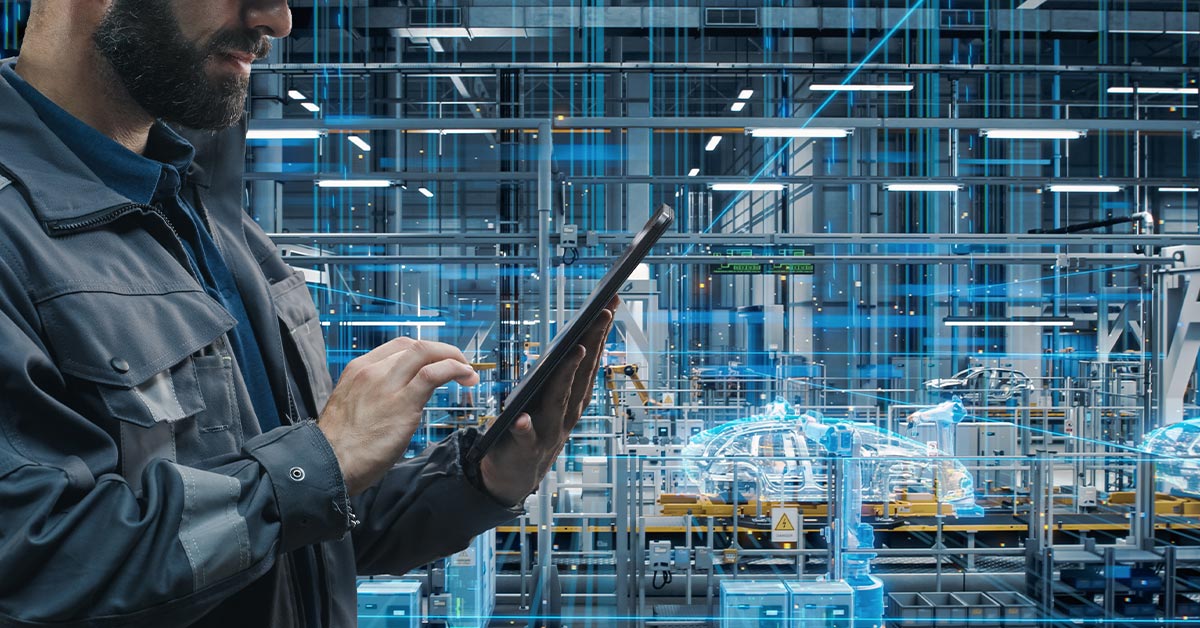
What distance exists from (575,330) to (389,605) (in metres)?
3.55

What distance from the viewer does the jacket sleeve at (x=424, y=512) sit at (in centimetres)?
93

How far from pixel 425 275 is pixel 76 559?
15.6 metres

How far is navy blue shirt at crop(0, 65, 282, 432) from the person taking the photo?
667mm

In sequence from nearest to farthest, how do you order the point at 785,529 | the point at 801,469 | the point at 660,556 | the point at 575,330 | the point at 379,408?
1. the point at 379,408
2. the point at 575,330
3. the point at 785,529
4. the point at 660,556
5. the point at 801,469

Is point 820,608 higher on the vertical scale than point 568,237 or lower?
lower

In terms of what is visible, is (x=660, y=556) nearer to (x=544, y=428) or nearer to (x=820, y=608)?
(x=820, y=608)

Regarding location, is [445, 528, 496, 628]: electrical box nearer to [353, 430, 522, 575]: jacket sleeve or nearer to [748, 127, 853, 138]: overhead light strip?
[748, 127, 853, 138]: overhead light strip

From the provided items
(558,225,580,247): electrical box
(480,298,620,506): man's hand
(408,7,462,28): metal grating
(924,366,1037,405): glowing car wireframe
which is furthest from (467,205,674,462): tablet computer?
(408,7,462,28): metal grating

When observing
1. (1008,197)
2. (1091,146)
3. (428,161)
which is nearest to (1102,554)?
(1008,197)

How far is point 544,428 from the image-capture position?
0.89 m

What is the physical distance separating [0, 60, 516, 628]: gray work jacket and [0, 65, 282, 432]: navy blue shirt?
3 cm

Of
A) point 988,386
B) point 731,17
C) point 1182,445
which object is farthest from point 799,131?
point 988,386

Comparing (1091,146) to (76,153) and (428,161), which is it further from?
(76,153)

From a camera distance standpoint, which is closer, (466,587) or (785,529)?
(466,587)
